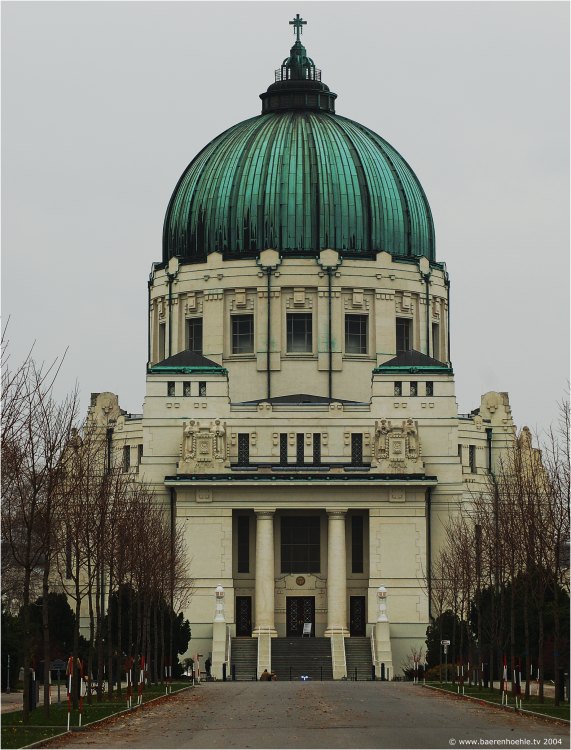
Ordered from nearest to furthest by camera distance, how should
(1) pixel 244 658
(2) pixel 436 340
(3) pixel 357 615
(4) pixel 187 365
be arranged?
(1) pixel 244 658
(3) pixel 357 615
(4) pixel 187 365
(2) pixel 436 340

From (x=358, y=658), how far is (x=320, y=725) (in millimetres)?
69332

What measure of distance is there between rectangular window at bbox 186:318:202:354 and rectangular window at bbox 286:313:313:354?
7093 millimetres

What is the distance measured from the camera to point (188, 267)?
14862cm

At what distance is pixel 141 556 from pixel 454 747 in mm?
47044

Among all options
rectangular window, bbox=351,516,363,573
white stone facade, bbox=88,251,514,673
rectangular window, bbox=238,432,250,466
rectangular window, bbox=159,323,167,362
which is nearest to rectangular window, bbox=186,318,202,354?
white stone facade, bbox=88,251,514,673

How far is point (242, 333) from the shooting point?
146750 millimetres

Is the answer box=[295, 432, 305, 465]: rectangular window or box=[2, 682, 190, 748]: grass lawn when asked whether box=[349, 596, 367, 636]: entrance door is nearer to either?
box=[295, 432, 305, 465]: rectangular window

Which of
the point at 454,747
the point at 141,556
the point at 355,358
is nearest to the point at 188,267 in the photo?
the point at 355,358

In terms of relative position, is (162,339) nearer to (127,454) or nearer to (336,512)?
(127,454)

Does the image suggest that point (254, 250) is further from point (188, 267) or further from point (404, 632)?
point (404, 632)

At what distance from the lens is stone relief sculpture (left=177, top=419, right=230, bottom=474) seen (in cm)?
13138

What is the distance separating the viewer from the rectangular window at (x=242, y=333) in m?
146

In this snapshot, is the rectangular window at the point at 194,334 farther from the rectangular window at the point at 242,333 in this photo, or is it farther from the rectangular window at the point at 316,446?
the rectangular window at the point at 316,446

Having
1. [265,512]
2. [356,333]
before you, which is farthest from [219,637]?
[356,333]
